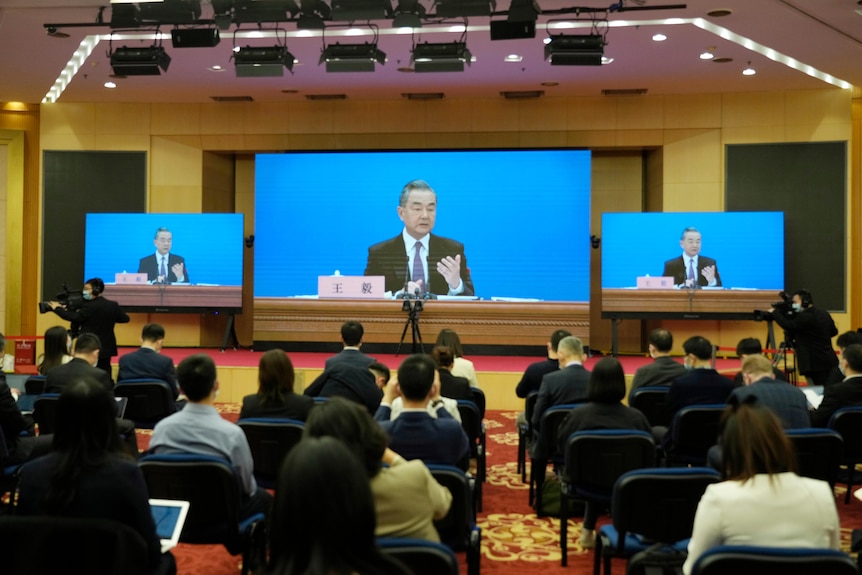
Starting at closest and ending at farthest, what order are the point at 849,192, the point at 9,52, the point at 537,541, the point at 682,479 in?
the point at 682,479 < the point at 537,541 < the point at 9,52 < the point at 849,192

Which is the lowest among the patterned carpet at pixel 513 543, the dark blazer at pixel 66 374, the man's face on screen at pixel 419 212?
the patterned carpet at pixel 513 543

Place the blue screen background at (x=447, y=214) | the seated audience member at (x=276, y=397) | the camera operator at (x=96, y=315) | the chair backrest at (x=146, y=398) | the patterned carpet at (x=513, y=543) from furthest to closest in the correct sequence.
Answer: the blue screen background at (x=447, y=214)
the camera operator at (x=96, y=315)
the chair backrest at (x=146, y=398)
the seated audience member at (x=276, y=397)
the patterned carpet at (x=513, y=543)

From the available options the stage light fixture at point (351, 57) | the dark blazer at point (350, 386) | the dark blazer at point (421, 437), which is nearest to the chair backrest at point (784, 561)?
the dark blazer at point (421, 437)

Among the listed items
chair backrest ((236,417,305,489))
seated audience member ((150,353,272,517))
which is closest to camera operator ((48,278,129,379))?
chair backrest ((236,417,305,489))

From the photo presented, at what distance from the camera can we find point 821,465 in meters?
4.19

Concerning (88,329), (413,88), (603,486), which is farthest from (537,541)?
(413,88)

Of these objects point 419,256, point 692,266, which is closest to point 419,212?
point 419,256

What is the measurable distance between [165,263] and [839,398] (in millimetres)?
10245

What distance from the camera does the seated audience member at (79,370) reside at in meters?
5.50

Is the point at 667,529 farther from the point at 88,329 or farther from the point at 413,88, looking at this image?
the point at 413,88

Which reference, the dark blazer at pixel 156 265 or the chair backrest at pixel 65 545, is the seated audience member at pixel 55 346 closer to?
the chair backrest at pixel 65 545

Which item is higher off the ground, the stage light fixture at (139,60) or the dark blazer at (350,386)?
the stage light fixture at (139,60)

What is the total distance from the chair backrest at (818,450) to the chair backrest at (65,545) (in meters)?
3.23

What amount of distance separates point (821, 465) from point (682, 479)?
4.52ft
